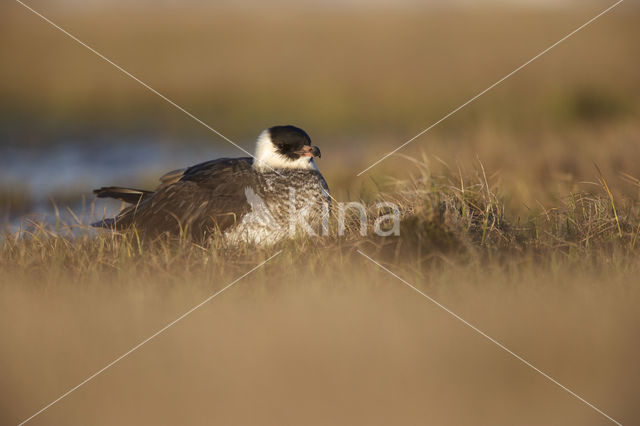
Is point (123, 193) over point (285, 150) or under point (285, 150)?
under

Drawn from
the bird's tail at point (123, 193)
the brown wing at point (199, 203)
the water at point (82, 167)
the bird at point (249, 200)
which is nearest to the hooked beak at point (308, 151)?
the bird at point (249, 200)

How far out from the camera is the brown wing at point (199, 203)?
5.76 metres

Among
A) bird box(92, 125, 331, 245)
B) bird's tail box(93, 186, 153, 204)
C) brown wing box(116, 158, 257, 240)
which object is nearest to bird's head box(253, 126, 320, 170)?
bird box(92, 125, 331, 245)

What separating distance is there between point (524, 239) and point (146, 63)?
521 inches

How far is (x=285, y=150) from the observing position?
607 cm

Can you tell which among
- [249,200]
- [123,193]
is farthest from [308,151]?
[123,193]

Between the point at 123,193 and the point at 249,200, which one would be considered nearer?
the point at 249,200

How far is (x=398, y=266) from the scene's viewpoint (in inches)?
181

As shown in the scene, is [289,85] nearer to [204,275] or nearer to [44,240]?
[44,240]

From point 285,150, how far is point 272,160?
0.48 ft

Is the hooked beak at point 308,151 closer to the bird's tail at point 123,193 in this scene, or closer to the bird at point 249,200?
the bird at point 249,200

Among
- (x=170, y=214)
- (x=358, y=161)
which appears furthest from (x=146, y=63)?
(x=170, y=214)

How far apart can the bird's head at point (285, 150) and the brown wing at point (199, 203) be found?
0.64 ft

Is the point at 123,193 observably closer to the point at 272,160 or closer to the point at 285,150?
the point at 272,160
